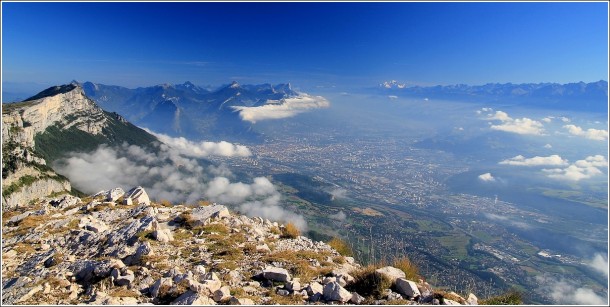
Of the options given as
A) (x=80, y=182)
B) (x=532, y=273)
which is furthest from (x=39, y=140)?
(x=532, y=273)

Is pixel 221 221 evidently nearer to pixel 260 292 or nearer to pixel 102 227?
pixel 102 227

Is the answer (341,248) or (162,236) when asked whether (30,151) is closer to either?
(162,236)

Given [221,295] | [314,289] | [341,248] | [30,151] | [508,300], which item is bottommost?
[30,151]

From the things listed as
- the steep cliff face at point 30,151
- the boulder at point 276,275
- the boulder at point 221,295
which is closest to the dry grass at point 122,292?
the boulder at point 221,295

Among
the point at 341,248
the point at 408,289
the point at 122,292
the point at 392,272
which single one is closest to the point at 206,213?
the point at 341,248

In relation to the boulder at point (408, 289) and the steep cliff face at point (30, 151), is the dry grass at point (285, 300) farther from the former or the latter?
the steep cliff face at point (30, 151)

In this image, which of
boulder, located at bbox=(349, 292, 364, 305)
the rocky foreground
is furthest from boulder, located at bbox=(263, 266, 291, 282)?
boulder, located at bbox=(349, 292, 364, 305)

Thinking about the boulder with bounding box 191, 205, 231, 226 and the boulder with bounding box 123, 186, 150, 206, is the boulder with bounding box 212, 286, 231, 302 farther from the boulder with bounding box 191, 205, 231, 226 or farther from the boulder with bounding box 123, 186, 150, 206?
the boulder with bounding box 123, 186, 150, 206

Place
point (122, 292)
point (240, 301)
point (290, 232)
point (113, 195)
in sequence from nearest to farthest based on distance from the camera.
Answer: point (240, 301)
point (122, 292)
point (290, 232)
point (113, 195)

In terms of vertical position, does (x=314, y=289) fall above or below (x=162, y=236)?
above

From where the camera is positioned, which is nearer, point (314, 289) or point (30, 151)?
point (314, 289)
